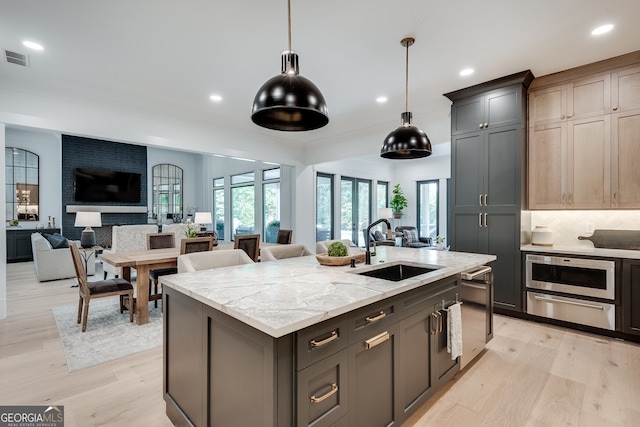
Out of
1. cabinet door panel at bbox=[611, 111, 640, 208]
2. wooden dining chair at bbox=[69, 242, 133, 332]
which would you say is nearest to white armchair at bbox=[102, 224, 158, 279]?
wooden dining chair at bbox=[69, 242, 133, 332]

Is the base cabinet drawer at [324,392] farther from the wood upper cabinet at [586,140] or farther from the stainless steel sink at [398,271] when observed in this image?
the wood upper cabinet at [586,140]

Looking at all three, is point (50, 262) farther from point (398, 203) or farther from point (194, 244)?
point (398, 203)

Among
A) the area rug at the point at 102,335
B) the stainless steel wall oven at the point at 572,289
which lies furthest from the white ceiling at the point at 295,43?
the area rug at the point at 102,335

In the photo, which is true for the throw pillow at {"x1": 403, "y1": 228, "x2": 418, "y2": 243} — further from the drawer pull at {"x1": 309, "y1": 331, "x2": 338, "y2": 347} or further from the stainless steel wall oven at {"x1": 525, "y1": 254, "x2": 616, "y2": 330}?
the drawer pull at {"x1": 309, "y1": 331, "x2": 338, "y2": 347}

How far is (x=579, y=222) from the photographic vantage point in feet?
12.3

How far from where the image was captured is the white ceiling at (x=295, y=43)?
2.43m

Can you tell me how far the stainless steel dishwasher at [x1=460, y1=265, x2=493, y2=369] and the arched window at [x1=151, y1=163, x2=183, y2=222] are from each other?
10303 millimetres

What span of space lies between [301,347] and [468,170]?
11.9 feet

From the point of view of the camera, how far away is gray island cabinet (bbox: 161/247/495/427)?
1.21m

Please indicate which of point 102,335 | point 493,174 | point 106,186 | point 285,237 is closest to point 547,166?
point 493,174

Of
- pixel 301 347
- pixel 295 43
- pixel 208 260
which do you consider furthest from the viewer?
pixel 295 43

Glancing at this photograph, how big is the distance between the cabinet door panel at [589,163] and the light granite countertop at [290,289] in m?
1.91

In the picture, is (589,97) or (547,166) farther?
(547,166)

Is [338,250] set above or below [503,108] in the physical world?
below
